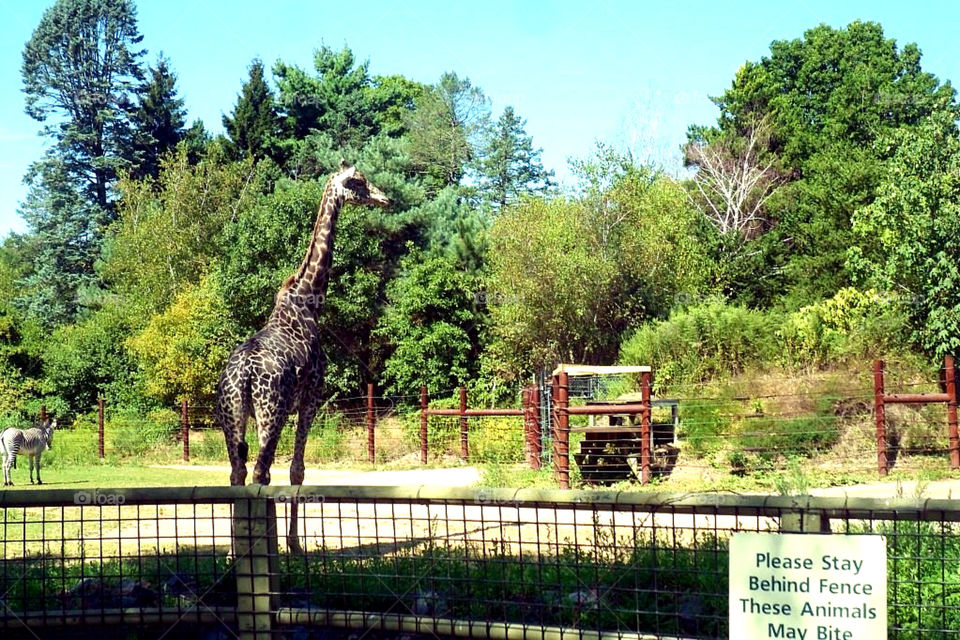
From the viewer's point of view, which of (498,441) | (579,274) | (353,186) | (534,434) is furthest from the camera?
(579,274)

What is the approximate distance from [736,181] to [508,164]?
10362 mm

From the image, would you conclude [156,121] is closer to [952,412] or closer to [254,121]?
[254,121]

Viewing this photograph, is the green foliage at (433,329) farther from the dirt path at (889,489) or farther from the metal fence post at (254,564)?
the metal fence post at (254,564)

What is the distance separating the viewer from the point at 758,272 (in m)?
38.5

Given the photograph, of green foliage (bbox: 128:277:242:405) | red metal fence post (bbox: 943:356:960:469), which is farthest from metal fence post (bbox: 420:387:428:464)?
green foliage (bbox: 128:277:242:405)

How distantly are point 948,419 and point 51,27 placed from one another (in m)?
44.1

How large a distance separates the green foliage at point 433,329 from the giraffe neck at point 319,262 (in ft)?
65.4

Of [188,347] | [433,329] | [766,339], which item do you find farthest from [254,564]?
[188,347]

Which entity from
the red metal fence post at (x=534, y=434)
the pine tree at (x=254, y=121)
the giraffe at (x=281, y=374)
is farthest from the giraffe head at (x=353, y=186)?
the pine tree at (x=254, y=121)

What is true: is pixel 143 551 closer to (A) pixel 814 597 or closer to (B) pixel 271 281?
(A) pixel 814 597

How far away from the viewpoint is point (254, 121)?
4503 cm

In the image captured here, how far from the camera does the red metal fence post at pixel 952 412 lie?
1587 centimetres

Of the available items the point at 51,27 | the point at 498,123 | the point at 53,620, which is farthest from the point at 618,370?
the point at 51,27

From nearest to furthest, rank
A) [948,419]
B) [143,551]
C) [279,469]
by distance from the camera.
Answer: [143,551], [948,419], [279,469]
